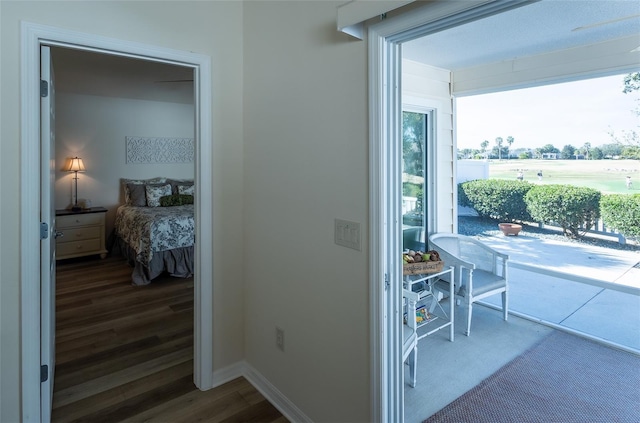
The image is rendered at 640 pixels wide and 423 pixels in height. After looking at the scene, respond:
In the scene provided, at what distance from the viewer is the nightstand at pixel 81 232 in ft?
17.3

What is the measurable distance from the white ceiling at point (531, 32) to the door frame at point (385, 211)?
121 cm

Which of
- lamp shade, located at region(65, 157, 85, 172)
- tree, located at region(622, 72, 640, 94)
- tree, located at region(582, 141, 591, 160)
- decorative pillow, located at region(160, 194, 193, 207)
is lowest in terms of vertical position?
decorative pillow, located at region(160, 194, 193, 207)

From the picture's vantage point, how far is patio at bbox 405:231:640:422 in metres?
2.63

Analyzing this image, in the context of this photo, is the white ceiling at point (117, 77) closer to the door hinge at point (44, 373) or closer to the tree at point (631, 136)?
the door hinge at point (44, 373)

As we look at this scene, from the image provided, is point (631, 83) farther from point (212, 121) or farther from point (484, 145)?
point (212, 121)

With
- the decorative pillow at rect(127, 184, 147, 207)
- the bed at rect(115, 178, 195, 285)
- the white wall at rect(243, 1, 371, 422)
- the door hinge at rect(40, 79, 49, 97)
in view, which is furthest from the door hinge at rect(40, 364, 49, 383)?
the decorative pillow at rect(127, 184, 147, 207)

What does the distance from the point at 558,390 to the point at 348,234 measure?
197cm

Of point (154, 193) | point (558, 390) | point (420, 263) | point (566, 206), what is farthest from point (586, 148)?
point (154, 193)

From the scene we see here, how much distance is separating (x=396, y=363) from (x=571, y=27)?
2646 millimetres

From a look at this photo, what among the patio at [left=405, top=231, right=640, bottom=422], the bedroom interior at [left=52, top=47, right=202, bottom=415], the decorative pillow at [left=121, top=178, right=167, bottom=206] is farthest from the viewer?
the decorative pillow at [left=121, top=178, right=167, bottom=206]

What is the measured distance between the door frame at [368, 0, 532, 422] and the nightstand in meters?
5.33

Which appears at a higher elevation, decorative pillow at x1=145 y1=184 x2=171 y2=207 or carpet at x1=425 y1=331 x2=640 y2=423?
decorative pillow at x1=145 y1=184 x2=171 y2=207

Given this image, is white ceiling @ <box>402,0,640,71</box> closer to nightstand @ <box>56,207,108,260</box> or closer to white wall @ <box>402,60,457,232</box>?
white wall @ <box>402,60,457,232</box>

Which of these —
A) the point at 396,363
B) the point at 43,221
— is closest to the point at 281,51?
the point at 43,221
